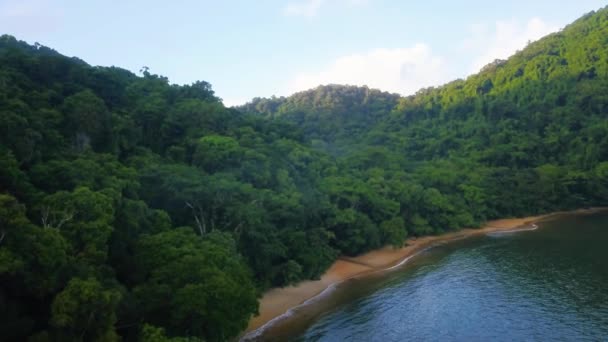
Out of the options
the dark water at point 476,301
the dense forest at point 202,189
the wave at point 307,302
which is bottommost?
the dark water at point 476,301

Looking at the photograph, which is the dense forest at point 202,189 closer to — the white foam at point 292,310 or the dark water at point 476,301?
the white foam at point 292,310

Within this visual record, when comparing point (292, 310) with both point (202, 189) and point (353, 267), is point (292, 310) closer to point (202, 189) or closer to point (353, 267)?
point (202, 189)

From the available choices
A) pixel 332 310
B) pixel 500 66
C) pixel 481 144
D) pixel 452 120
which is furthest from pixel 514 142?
pixel 332 310

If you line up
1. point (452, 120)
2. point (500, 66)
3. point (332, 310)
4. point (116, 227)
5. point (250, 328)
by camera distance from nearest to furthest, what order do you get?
1. point (116, 227)
2. point (250, 328)
3. point (332, 310)
4. point (452, 120)
5. point (500, 66)

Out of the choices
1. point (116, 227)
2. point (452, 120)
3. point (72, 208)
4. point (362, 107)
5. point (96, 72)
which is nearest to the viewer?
point (72, 208)

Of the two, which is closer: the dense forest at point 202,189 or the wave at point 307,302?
the dense forest at point 202,189

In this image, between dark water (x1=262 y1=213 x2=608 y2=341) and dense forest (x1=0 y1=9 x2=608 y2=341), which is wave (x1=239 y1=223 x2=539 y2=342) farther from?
dense forest (x1=0 y1=9 x2=608 y2=341)

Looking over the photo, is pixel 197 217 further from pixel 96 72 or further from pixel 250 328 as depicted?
pixel 96 72

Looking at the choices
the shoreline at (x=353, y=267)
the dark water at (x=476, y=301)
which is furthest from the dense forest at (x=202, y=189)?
the dark water at (x=476, y=301)
